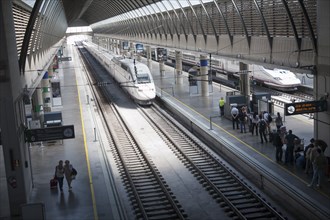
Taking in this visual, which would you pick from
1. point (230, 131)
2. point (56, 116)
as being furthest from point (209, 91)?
point (56, 116)

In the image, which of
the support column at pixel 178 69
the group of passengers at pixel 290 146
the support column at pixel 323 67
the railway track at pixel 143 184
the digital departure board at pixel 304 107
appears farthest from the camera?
the support column at pixel 178 69

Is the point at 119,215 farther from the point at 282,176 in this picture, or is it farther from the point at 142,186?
the point at 282,176

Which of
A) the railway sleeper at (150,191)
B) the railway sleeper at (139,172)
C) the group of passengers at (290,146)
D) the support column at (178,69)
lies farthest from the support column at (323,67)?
the support column at (178,69)

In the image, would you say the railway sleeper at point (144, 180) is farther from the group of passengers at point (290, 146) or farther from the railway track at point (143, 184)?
the group of passengers at point (290, 146)

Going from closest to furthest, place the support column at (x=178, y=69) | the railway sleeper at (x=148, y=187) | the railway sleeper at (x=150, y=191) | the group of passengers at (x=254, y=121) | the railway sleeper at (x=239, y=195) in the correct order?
1. the railway sleeper at (x=239, y=195)
2. the railway sleeper at (x=150, y=191)
3. the railway sleeper at (x=148, y=187)
4. the group of passengers at (x=254, y=121)
5. the support column at (x=178, y=69)

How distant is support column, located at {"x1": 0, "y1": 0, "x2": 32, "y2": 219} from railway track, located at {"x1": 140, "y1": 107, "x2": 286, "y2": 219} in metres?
6.22

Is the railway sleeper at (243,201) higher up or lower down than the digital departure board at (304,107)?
lower down

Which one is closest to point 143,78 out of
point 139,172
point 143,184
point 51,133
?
point 139,172

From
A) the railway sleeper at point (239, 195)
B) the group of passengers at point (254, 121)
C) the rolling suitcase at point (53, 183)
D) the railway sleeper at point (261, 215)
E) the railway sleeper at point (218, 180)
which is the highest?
the group of passengers at point (254, 121)

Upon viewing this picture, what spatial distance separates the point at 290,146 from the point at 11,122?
9751mm

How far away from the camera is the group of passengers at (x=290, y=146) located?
15.5m

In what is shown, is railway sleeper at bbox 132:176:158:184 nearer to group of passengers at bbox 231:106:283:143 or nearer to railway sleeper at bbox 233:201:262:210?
railway sleeper at bbox 233:201:262:210

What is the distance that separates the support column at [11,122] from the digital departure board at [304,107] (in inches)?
353

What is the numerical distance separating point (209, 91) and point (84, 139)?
47.9 ft
